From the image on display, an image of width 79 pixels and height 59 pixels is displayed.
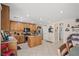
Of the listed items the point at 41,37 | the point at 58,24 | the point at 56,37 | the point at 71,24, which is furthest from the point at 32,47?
the point at 71,24

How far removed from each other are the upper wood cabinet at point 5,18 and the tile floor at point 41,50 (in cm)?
37

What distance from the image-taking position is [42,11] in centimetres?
214

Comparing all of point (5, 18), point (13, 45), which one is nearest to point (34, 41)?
point (13, 45)

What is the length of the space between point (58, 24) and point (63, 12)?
21cm

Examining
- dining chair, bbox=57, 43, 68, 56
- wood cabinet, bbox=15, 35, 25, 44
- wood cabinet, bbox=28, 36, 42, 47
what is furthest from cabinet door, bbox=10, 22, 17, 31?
dining chair, bbox=57, 43, 68, 56

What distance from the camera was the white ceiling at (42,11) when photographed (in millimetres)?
2100

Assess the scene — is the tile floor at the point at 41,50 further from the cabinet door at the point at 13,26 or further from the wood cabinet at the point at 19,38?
the cabinet door at the point at 13,26

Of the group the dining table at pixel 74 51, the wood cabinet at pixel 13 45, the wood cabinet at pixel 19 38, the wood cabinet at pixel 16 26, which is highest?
the wood cabinet at pixel 16 26

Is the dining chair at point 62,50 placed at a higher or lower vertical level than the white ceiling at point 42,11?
lower

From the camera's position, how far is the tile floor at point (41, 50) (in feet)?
6.97

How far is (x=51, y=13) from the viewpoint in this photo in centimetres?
212

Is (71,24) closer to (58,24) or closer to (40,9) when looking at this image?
(58,24)

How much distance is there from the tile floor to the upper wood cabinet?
0.37 m

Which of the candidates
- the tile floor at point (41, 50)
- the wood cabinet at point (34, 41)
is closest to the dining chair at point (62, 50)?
the tile floor at point (41, 50)
